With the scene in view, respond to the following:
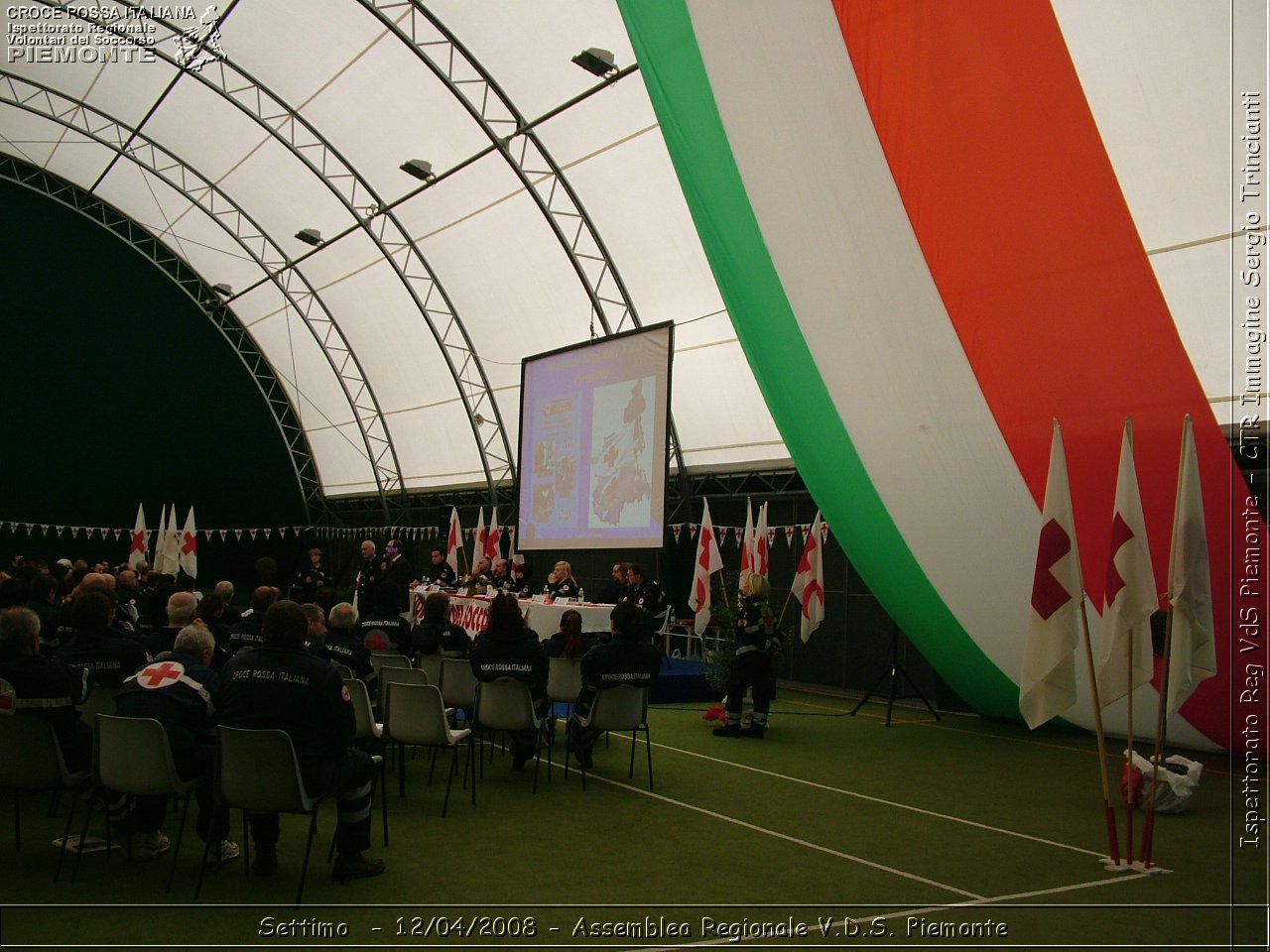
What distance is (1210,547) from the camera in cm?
529

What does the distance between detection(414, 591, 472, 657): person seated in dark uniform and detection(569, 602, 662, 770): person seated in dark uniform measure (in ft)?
3.35

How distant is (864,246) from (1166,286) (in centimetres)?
323

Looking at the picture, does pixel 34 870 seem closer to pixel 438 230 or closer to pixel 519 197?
pixel 519 197

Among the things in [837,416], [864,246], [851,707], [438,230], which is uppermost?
[438,230]

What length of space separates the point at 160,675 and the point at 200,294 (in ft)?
56.7

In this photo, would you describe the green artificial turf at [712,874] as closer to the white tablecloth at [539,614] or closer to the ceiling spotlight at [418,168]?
the white tablecloth at [539,614]

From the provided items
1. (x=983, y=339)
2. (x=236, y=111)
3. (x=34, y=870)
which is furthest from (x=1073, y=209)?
(x=236, y=111)

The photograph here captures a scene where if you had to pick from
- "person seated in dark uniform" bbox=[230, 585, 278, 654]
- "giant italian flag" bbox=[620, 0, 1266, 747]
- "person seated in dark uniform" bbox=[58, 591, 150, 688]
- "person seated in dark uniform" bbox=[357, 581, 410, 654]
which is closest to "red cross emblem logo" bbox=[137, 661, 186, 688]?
"person seated in dark uniform" bbox=[58, 591, 150, 688]

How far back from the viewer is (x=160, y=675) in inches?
156

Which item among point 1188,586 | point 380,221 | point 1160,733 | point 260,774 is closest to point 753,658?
point 1160,733

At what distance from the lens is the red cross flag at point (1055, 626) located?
4.33 meters

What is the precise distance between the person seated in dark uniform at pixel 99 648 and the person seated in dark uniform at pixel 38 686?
0.29 meters

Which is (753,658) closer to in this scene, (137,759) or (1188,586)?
(1188,586)

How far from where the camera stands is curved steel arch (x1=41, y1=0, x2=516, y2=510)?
43.9ft
